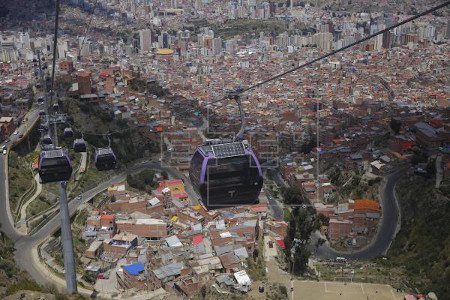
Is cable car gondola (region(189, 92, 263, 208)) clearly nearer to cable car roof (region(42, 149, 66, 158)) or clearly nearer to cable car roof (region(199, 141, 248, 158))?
cable car roof (region(199, 141, 248, 158))

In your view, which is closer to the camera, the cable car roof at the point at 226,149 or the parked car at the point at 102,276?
the cable car roof at the point at 226,149

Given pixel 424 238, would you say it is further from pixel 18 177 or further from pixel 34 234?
pixel 18 177

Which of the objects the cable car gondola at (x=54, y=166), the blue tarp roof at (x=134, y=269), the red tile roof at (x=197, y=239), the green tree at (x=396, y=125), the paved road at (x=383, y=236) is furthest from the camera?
the green tree at (x=396, y=125)

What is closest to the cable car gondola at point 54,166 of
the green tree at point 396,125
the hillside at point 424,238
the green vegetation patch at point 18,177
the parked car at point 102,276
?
the parked car at point 102,276

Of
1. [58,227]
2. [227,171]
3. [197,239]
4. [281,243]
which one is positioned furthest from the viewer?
[58,227]

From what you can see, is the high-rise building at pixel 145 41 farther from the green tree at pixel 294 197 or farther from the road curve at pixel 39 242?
the green tree at pixel 294 197

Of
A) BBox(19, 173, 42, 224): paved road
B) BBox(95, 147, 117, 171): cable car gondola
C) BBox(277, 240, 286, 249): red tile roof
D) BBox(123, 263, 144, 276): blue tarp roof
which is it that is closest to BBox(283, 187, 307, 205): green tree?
BBox(277, 240, 286, 249): red tile roof

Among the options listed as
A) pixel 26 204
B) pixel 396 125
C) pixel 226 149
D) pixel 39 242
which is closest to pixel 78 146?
pixel 226 149

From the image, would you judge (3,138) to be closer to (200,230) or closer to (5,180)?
(5,180)
